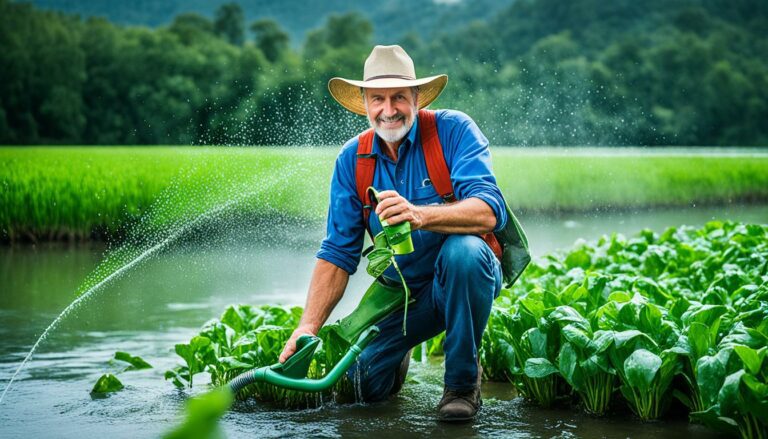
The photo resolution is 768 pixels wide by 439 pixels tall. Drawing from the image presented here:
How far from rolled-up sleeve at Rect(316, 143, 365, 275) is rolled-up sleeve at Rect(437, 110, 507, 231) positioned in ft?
1.49

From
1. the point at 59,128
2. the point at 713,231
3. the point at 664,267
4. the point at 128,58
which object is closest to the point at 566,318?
the point at 664,267

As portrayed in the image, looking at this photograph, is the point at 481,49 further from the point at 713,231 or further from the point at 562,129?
the point at 713,231

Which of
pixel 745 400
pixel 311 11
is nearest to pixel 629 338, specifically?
pixel 745 400

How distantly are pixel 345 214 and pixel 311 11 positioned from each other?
15655 cm

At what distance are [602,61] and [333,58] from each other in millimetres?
17252

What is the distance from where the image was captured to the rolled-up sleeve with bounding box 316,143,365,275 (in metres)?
4.45

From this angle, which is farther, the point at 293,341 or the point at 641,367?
the point at 293,341

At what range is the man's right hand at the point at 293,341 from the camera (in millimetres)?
4121

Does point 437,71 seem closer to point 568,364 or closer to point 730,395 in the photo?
point 568,364

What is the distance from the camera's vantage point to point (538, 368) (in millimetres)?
4285

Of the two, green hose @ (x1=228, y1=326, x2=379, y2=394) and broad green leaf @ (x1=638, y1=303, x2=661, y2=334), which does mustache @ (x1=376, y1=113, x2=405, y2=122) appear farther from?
broad green leaf @ (x1=638, y1=303, x2=661, y2=334)

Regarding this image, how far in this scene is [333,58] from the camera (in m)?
62.3

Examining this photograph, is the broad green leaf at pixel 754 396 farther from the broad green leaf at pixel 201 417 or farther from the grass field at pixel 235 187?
the grass field at pixel 235 187

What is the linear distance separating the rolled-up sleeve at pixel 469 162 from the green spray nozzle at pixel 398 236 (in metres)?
0.39
